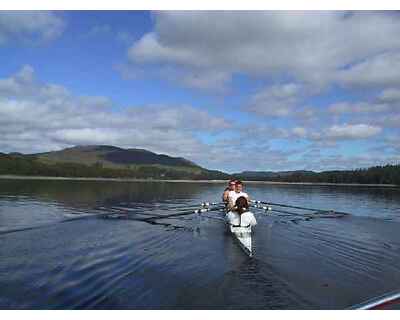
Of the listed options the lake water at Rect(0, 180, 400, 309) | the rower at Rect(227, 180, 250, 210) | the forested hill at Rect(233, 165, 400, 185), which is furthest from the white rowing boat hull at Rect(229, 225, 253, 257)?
the forested hill at Rect(233, 165, 400, 185)

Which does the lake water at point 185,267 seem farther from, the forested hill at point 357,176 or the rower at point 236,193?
the forested hill at point 357,176

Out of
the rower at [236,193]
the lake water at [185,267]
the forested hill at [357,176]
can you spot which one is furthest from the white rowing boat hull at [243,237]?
the forested hill at [357,176]

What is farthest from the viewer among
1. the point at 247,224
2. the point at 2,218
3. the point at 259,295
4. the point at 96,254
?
the point at 2,218

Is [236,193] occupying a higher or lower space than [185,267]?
higher

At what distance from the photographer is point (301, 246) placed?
15219 mm

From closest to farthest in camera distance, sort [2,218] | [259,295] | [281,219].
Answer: [259,295]
[2,218]
[281,219]

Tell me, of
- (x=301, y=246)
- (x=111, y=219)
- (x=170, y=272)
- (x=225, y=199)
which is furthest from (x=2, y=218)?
(x=301, y=246)

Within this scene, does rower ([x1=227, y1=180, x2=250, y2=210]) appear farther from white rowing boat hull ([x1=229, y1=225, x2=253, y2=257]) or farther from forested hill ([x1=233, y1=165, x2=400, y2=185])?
forested hill ([x1=233, y1=165, x2=400, y2=185])

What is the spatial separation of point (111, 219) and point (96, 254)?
9.85 metres

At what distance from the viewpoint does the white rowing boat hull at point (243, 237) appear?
13.8 meters

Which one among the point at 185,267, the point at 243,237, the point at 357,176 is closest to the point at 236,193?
the point at 243,237

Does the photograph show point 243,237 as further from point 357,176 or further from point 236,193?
point 357,176

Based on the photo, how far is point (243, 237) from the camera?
53.3 ft
